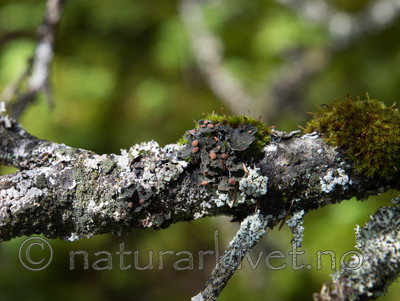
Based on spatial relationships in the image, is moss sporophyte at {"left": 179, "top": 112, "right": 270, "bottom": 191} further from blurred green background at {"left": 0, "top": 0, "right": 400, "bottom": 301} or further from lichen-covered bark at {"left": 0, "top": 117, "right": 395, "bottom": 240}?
blurred green background at {"left": 0, "top": 0, "right": 400, "bottom": 301}

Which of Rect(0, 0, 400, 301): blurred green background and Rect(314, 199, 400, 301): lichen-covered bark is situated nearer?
Rect(314, 199, 400, 301): lichen-covered bark

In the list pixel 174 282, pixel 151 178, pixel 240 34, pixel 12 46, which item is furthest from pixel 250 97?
pixel 151 178

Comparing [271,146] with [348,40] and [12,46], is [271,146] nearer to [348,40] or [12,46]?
[348,40]

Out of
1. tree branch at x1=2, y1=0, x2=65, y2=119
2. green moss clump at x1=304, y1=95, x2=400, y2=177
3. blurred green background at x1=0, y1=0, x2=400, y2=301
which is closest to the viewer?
green moss clump at x1=304, y1=95, x2=400, y2=177

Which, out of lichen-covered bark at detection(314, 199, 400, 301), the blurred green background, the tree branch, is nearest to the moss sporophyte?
lichen-covered bark at detection(314, 199, 400, 301)

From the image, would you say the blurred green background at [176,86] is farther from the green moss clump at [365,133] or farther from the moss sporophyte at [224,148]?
the moss sporophyte at [224,148]
